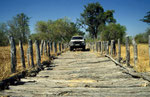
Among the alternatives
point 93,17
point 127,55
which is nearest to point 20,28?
point 93,17

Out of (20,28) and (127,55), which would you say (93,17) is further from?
(127,55)

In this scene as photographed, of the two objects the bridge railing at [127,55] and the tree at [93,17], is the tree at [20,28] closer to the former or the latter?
the tree at [93,17]

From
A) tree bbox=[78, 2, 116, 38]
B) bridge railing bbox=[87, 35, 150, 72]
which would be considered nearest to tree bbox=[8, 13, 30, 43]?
tree bbox=[78, 2, 116, 38]

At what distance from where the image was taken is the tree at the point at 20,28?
38.5 m

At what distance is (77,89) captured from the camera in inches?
112

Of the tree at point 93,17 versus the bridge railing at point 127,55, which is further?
the tree at point 93,17

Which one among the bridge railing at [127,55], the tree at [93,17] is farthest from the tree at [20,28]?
the bridge railing at [127,55]

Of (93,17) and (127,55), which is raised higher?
(93,17)

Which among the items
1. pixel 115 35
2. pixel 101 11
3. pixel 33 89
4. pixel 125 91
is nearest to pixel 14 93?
pixel 33 89

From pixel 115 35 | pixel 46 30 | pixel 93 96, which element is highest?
pixel 46 30

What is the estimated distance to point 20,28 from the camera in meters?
41.7

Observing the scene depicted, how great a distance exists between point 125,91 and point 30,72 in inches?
119

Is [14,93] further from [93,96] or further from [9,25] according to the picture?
[9,25]

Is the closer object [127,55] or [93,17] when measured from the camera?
[127,55]
